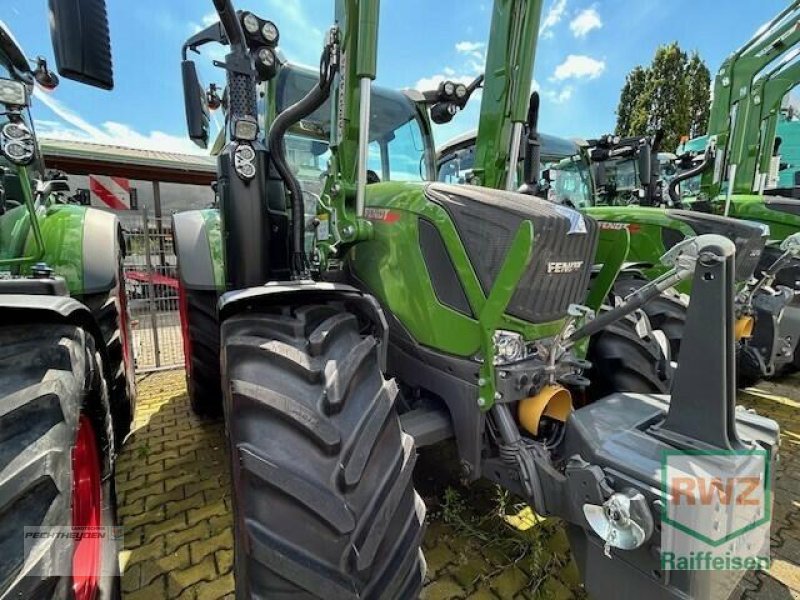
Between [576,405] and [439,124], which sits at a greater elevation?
[439,124]

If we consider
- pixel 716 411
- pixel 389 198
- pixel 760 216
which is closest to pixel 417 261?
pixel 389 198

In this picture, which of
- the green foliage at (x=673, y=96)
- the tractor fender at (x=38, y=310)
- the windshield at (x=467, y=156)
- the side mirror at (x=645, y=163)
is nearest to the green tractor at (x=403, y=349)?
the tractor fender at (x=38, y=310)

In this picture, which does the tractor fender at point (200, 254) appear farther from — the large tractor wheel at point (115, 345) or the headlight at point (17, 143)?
the headlight at point (17, 143)

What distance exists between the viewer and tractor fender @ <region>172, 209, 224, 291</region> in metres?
2.86

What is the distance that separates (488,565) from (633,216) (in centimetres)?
359

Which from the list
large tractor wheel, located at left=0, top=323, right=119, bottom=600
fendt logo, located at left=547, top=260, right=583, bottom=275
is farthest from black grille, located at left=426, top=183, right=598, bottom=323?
large tractor wheel, located at left=0, top=323, right=119, bottom=600

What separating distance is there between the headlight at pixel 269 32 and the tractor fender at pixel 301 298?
127 cm

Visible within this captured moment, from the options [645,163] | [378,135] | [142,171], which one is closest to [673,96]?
[645,163]

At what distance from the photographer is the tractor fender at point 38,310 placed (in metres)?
1.15

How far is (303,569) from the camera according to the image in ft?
3.59

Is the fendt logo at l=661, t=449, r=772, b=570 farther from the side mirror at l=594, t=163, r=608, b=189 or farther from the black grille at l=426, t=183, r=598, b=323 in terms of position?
the side mirror at l=594, t=163, r=608, b=189

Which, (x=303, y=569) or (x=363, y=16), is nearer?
(x=303, y=569)

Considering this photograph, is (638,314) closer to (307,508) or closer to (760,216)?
(307,508)

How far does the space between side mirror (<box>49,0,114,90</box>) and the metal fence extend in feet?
13.9
